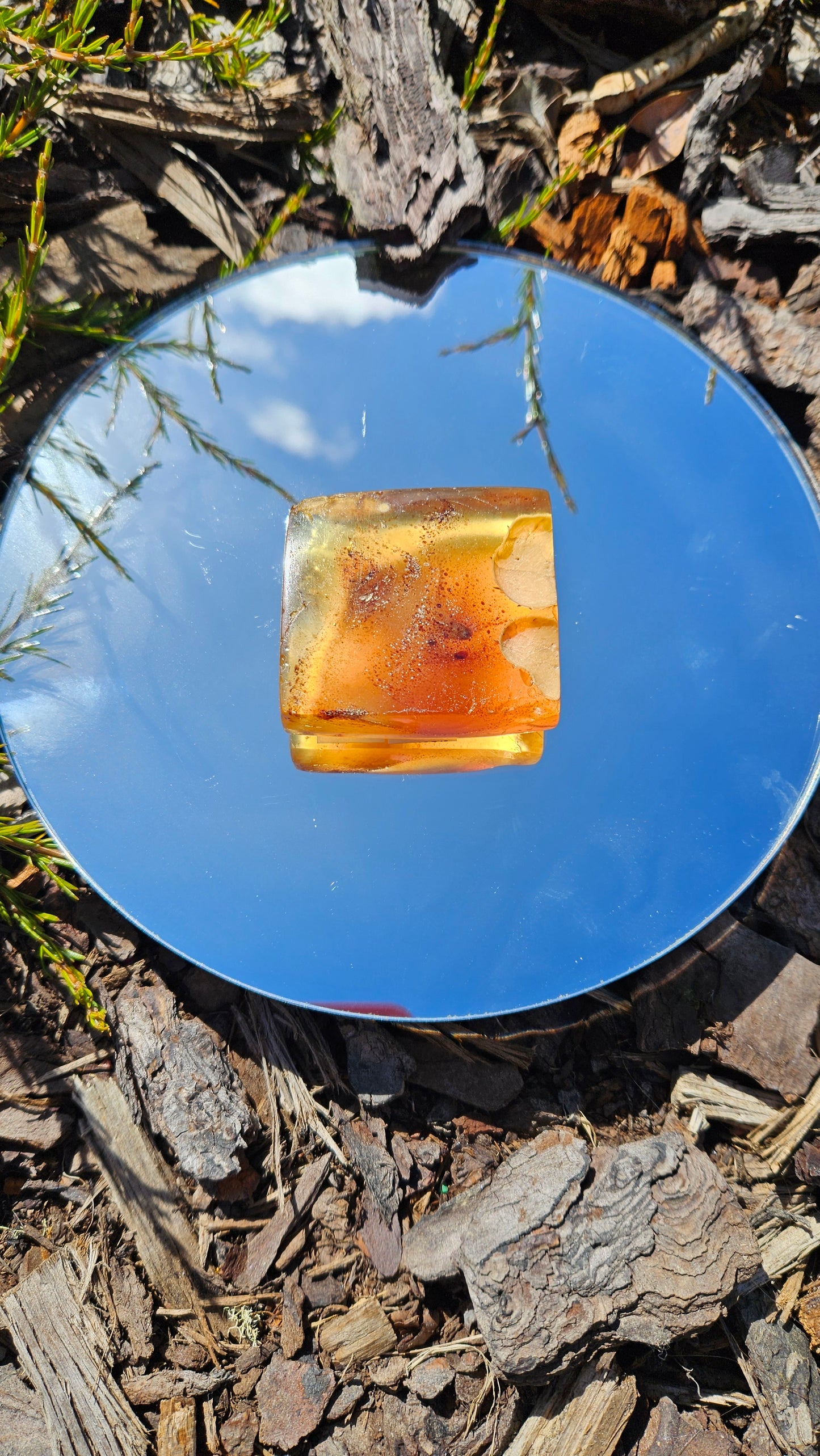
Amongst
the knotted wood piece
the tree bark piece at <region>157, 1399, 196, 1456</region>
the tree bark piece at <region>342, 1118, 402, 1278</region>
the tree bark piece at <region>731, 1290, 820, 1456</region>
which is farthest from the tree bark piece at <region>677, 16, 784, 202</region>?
the tree bark piece at <region>157, 1399, 196, 1456</region>

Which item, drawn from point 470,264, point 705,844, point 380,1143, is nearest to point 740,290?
point 470,264

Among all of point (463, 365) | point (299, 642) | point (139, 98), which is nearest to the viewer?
point (299, 642)

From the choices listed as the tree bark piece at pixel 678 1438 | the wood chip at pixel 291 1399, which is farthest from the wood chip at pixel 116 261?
the tree bark piece at pixel 678 1438

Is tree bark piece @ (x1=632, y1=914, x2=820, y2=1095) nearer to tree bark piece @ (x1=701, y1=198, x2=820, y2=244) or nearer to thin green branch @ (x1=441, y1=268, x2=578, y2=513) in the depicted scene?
thin green branch @ (x1=441, y1=268, x2=578, y2=513)

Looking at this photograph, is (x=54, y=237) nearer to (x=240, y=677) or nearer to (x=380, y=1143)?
(x=240, y=677)

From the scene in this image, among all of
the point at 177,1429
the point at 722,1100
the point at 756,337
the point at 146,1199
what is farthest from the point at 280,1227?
the point at 756,337

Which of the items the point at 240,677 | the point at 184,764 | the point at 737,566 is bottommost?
the point at 184,764

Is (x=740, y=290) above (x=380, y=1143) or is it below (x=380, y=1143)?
above
